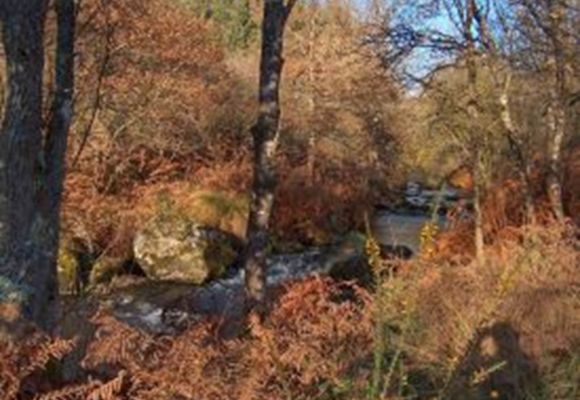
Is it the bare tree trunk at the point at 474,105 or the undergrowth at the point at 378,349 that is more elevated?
the bare tree trunk at the point at 474,105

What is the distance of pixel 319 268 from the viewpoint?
19484mm

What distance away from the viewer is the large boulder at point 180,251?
19.4 metres

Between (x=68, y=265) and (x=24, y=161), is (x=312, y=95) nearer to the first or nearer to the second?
(x=68, y=265)

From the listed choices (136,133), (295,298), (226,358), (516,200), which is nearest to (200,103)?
(136,133)

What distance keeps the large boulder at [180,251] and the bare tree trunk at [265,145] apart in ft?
28.8

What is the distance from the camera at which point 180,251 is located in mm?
19703

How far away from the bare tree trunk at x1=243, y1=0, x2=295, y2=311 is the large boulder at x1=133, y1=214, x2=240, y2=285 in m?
8.78

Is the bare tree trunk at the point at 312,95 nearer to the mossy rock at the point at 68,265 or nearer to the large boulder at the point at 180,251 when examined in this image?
the large boulder at the point at 180,251

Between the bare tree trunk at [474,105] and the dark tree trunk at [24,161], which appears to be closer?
the dark tree trunk at [24,161]

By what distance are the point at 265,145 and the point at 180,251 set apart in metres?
9.81

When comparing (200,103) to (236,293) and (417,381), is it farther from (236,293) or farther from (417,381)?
(417,381)

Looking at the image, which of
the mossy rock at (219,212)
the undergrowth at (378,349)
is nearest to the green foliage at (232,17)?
the mossy rock at (219,212)

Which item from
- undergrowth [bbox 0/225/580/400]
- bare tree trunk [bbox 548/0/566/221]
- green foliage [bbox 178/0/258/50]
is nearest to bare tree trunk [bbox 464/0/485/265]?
bare tree trunk [bbox 548/0/566/221]

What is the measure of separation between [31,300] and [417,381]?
2.80m
